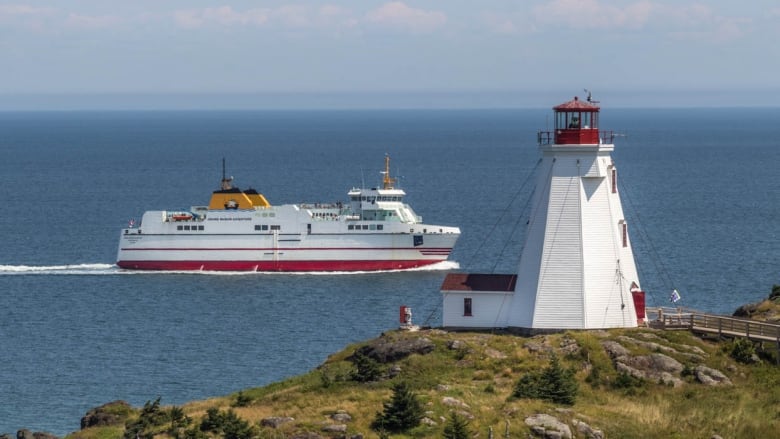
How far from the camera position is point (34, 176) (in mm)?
159625

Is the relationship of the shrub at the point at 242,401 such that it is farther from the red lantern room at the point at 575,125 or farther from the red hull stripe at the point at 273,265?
the red hull stripe at the point at 273,265

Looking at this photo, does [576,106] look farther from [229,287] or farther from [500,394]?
[229,287]

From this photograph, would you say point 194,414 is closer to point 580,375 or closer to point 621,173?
point 580,375

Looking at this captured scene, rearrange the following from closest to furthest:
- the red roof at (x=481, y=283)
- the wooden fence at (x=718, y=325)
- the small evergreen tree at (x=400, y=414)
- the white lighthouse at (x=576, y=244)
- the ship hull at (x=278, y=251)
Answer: the small evergreen tree at (x=400, y=414), the wooden fence at (x=718, y=325), the white lighthouse at (x=576, y=244), the red roof at (x=481, y=283), the ship hull at (x=278, y=251)

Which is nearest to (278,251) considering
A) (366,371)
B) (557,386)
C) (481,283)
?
(481,283)

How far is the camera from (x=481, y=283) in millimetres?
42594

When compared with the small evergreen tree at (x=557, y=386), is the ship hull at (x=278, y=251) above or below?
above

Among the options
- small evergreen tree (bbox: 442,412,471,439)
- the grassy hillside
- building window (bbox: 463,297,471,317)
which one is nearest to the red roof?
building window (bbox: 463,297,471,317)

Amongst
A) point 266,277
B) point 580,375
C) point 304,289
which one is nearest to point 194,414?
point 580,375

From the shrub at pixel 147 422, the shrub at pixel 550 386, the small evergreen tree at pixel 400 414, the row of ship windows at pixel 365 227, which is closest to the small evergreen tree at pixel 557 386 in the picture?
the shrub at pixel 550 386

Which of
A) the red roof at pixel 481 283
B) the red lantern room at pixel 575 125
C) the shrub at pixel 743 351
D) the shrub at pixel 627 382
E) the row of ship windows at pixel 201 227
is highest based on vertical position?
the red lantern room at pixel 575 125

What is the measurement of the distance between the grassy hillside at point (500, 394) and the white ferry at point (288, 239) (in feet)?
130

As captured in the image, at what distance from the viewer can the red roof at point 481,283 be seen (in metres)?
42.1

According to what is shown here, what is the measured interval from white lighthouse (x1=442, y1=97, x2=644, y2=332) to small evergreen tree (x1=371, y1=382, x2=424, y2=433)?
27.5ft
